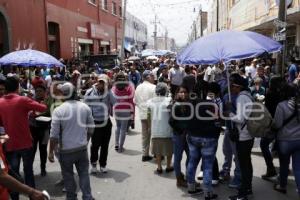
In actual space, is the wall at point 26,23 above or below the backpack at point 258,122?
above

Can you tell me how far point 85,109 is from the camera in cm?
571

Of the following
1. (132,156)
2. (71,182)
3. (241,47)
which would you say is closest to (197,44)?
(241,47)

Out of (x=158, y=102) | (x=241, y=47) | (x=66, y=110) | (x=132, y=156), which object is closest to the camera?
(x=66, y=110)

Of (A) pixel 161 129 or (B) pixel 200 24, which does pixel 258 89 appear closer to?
(A) pixel 161 129

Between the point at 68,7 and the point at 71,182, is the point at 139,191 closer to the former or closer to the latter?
the point at 71,182

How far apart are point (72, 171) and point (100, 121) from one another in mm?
1990

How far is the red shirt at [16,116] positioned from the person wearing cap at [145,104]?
3171 millimetres

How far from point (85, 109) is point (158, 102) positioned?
206cm

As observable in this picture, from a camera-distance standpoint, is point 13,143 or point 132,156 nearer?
point 13,143

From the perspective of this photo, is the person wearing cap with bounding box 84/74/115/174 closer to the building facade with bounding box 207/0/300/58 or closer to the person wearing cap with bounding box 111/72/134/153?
the person wearing cap with bounding box 111/72/134/153

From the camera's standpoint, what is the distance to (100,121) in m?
7.54

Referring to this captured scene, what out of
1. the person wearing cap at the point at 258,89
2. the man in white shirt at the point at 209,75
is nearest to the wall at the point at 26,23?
the man in white shirt at the point at 209,75

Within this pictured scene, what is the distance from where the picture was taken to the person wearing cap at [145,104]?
27.8 ft

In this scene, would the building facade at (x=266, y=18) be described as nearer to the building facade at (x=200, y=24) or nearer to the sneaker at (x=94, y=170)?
the sneaker at (x=94, y=170)
